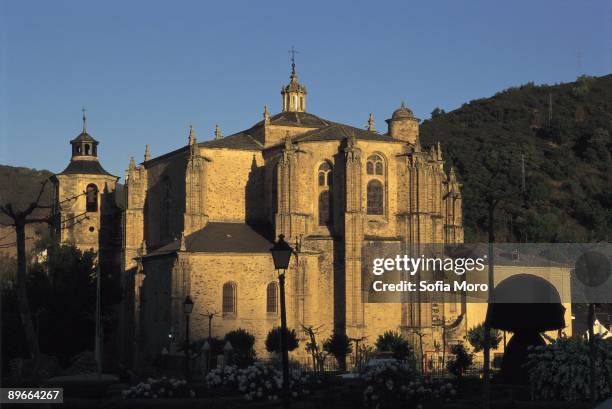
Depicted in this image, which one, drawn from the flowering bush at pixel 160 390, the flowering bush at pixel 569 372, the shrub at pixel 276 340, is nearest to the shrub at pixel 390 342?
the shrub at pixel 276 340

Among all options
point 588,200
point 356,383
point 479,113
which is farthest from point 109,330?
point 479,113

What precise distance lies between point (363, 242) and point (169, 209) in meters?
15.1

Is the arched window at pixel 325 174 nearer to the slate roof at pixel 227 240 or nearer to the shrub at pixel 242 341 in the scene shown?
the slate roof at pixel 227 240

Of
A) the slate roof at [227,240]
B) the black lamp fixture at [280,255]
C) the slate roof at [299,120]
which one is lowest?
the black lamp fixture at [280,255]

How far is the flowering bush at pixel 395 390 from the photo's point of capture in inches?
1078

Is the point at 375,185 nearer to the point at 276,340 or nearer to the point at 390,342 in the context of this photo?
the point at 390,342

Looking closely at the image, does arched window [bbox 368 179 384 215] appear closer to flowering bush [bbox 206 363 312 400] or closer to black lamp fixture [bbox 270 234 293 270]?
flowering bush [bbox 206 363 312 400]

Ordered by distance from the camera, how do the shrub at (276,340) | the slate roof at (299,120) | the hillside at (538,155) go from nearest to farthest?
the shrub at (276,340) < the slate roof at (299,120) < the hillside at (538,155)

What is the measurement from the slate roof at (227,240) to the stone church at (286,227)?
0.11 meters

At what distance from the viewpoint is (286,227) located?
5972cm

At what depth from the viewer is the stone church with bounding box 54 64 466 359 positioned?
192 feet

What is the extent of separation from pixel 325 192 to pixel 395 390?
34985 millimetres

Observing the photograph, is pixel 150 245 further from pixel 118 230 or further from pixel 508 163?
pixel 508 163

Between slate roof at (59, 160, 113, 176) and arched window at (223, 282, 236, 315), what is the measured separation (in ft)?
70.2
